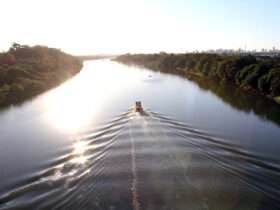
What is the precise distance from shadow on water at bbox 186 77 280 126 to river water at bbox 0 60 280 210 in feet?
1.31

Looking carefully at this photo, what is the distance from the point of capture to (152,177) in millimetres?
13742

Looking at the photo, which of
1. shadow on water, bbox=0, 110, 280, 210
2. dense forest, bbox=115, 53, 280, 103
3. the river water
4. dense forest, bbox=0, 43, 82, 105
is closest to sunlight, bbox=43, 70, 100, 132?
the river water

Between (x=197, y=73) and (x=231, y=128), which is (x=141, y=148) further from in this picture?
(x=197, y=73)

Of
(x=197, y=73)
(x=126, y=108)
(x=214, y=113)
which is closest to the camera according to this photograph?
(x=214, y=113)

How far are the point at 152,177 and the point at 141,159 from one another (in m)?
2.23

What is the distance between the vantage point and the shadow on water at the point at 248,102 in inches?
1139

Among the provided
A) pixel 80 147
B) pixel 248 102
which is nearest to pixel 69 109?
pixel 80 147

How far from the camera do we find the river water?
1207 centimetres

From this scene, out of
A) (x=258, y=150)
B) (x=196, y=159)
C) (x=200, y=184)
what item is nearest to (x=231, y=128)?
(x=258, y=150)

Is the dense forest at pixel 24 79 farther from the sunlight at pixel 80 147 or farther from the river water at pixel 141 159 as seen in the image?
the sunlight at pixel 80 147

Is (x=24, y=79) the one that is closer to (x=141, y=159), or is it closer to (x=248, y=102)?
(x=248, y=102)

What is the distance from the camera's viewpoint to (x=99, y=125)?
2356 cm

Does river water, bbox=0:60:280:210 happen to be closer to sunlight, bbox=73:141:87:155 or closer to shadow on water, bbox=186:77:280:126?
sunlight, bbox=73:141:87:155

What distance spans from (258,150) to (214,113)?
36.5 ft
